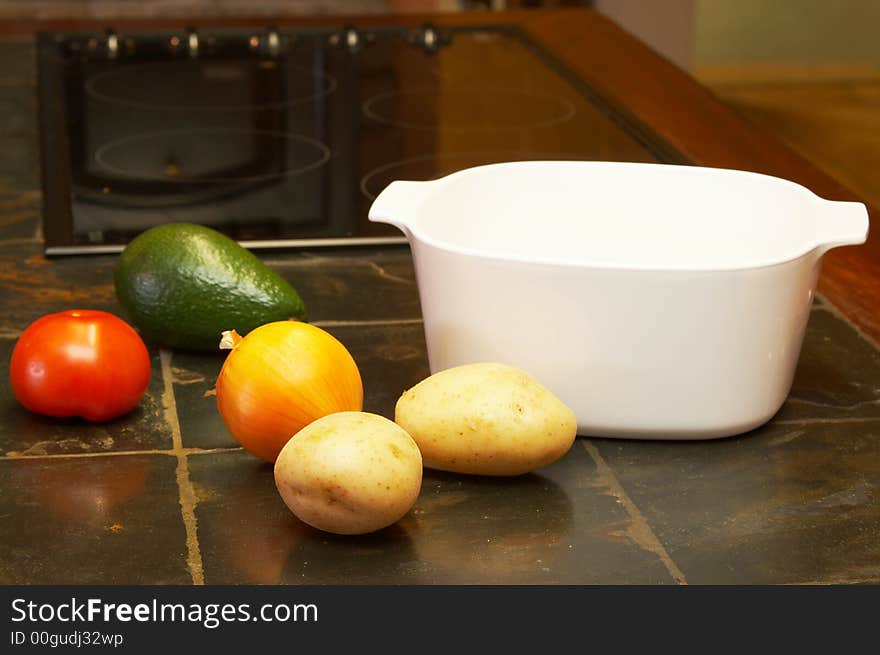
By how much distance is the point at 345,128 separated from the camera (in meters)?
1.65

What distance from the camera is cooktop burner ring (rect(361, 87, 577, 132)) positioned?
1.69m

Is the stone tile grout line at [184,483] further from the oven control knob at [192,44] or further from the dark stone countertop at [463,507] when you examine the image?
the oven control knob at [192,44]

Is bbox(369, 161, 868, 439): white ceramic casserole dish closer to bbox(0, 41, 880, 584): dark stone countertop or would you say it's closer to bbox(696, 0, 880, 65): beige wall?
bbox(0, 41, 880, 584): dark stone countertop

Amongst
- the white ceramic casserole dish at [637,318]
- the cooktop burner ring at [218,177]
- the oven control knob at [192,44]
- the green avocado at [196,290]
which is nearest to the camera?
the white ceramic casserole dish at [637,318]

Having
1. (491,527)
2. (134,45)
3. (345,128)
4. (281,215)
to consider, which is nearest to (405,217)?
(491,527)

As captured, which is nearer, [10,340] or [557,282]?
[557,282]

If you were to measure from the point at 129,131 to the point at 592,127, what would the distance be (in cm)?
56

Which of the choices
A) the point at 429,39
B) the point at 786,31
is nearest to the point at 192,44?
the point at 429,39

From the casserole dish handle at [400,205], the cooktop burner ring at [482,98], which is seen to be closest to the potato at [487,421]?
the casserole dish handle at [400,205]

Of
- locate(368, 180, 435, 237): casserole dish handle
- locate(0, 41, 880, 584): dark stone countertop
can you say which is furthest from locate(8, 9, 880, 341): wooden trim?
locate(368, 180, 435, 237): casserole dish handle

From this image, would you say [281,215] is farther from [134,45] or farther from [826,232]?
[134,45]

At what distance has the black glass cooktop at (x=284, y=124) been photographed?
136cm

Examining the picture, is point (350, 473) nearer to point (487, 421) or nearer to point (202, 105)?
point (487, 421)
